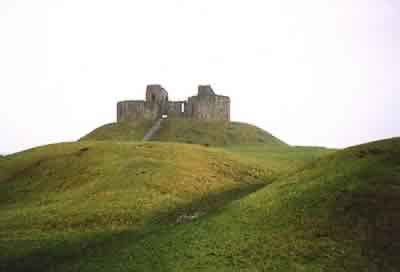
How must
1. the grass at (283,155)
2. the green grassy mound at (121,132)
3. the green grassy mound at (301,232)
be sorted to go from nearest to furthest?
the green grassy mound at (301,232) → the grass at (283,155) → the green grassy mound at (121,132)

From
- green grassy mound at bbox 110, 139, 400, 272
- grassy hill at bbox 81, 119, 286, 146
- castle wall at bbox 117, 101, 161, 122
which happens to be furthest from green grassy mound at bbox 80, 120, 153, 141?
green grassy mound at bbox 110, 139, 400, 272

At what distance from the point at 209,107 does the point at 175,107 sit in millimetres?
6657

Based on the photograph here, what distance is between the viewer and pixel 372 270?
52.6ft

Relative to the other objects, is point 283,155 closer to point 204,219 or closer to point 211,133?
point 211,133

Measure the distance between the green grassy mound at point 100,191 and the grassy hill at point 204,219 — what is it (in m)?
0.09

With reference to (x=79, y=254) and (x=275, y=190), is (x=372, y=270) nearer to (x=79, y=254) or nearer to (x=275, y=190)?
(x=275, y=190)

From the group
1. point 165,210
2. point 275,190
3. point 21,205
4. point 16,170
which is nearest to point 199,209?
point 165,210

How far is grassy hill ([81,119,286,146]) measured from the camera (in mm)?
62344

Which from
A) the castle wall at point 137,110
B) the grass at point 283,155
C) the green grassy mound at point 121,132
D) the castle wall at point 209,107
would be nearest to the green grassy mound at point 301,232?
the grass at point 283,155

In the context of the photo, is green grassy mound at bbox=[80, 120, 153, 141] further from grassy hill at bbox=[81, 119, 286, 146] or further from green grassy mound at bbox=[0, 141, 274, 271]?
green grassy mound at bbox=[0, 141, 274, 271]

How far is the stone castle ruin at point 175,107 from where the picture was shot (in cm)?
7069

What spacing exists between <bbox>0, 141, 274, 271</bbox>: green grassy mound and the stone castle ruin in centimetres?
2770

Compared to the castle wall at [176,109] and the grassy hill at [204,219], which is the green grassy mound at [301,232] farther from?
the castle wall at [176,109]

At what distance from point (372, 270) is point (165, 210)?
12.8 metres
